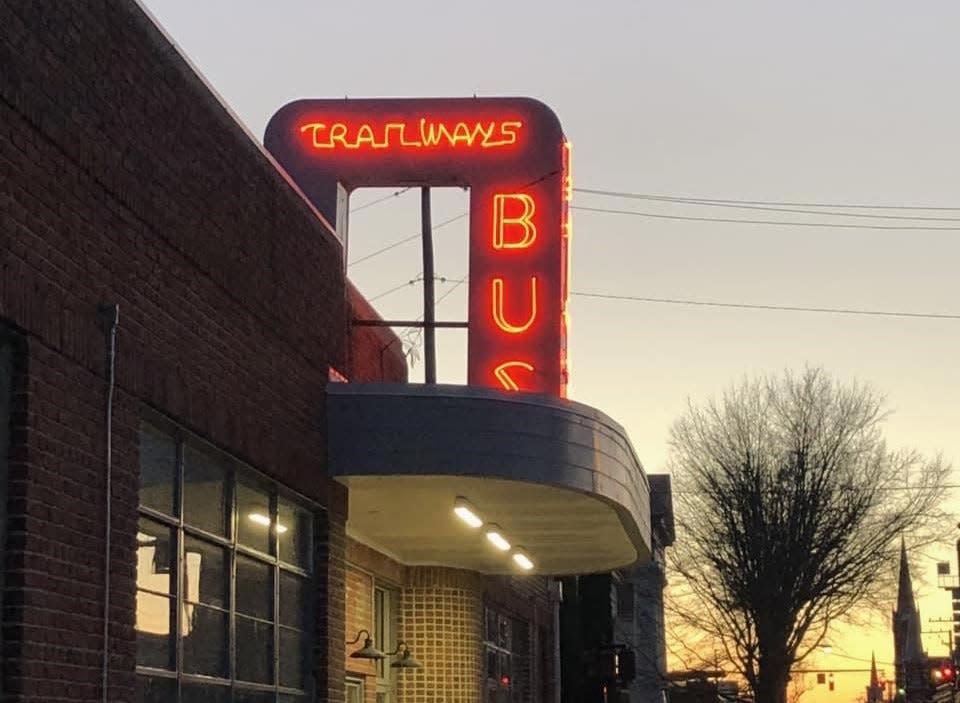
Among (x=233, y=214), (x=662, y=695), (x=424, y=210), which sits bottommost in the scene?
(x=662, y=695)

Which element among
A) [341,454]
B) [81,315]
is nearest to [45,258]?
[81,315]

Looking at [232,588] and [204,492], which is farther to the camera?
[232,588]

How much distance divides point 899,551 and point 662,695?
14.0 m

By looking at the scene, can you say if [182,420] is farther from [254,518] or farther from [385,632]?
[385,632]

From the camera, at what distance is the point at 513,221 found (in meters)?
21.0

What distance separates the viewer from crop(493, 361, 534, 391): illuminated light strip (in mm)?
20016

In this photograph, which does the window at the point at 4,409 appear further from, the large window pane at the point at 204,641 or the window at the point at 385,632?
the window at the point at 385,632

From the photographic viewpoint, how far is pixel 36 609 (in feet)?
28.0

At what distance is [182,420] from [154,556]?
2.97ft

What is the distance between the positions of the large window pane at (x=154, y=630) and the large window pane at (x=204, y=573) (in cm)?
37

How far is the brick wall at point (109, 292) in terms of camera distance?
859 cm

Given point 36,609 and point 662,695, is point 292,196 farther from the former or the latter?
point 662,695

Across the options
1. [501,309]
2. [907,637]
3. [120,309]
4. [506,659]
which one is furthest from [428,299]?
[907,637]

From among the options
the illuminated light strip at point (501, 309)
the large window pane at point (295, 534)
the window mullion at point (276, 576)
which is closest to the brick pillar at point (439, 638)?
the illuminated light strip at point (501, 309)
